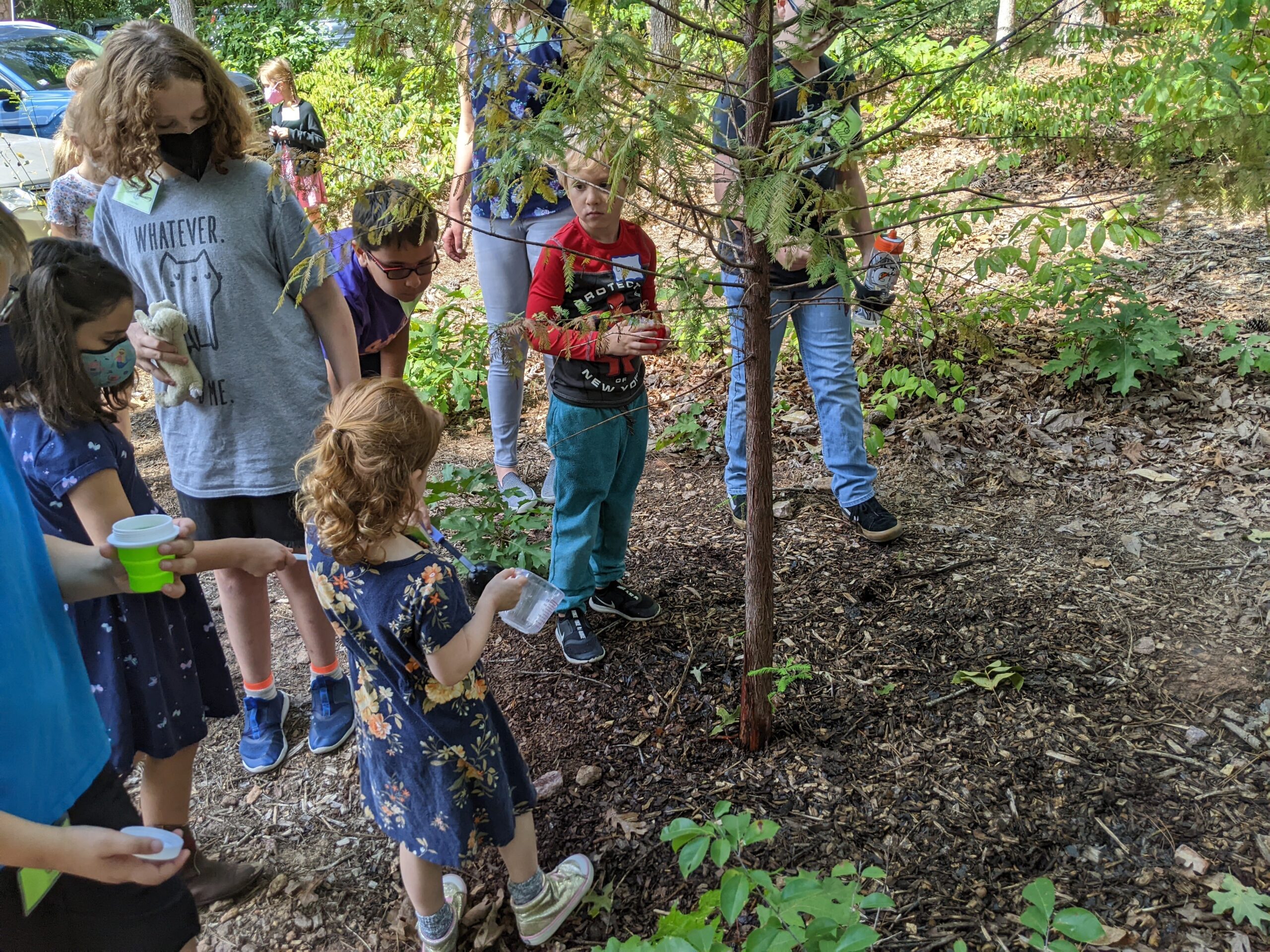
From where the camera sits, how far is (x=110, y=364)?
1.94 meters

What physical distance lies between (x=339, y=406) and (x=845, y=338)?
212 centimetres

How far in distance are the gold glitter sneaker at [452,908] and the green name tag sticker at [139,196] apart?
1.88 meters

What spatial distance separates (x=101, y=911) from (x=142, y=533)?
2.10 ft

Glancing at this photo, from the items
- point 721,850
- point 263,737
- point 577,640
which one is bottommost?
point 263,737

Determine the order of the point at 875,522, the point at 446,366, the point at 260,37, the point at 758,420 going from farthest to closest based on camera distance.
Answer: the point at 260,37 → the point at 446,366 → the point at 875,522 → the point at 758,420

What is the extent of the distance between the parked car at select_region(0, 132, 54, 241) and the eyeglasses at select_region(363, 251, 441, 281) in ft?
11.0

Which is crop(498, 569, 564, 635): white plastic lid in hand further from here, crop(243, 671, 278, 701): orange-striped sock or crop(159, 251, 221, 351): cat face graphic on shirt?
crop(159, 251, 221, 351): cat face graphic on shirt

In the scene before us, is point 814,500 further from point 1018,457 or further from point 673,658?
point 673,658

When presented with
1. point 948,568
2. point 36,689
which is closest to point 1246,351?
point 948,568

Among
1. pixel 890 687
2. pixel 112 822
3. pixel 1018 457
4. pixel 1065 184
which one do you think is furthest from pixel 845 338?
pixel 1065 184

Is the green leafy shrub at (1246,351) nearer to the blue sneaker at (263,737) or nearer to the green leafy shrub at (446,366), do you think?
the green leafy shrub at (446,366)

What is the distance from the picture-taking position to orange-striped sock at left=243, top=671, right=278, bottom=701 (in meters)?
2.64

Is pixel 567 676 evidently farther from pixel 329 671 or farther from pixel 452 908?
pixel 452 908

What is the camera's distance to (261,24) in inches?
675
